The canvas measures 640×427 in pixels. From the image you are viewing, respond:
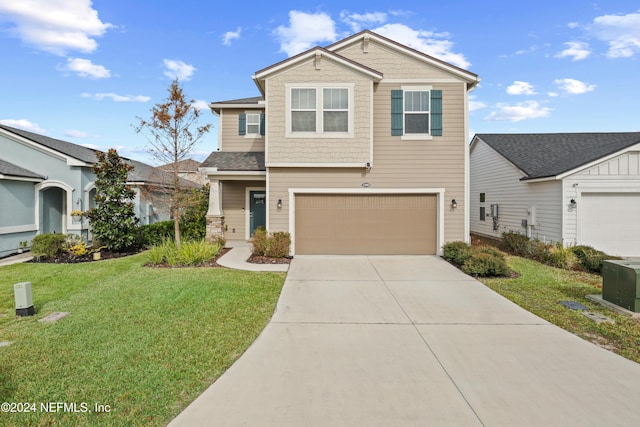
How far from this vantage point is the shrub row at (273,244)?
10312 millimetres

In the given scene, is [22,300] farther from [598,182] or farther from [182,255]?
[598,182]

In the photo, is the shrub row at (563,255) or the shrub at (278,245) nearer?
the shrub row at (563,255)

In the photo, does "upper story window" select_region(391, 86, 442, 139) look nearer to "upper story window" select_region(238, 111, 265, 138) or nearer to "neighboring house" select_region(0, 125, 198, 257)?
"upper story window" select_region(238, 111, 265, 138)

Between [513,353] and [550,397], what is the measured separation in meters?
1.02

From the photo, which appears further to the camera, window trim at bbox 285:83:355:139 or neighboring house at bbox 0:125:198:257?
neighboring house at bbox 0:125:198:257

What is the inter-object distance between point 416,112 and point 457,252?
16.0 ft

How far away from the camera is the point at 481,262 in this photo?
8.70 metres

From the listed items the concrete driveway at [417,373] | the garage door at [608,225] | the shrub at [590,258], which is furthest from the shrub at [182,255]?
the garage door at [608,225]

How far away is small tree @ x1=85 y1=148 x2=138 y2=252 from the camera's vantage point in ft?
37.0

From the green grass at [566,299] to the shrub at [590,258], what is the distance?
21.3 inches

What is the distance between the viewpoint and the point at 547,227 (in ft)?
40.8

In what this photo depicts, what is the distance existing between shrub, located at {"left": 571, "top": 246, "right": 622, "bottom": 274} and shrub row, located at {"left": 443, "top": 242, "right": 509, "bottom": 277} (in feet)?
9.13

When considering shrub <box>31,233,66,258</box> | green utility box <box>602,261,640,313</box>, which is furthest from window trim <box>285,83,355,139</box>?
shrub <box>31,233,66,258</box>

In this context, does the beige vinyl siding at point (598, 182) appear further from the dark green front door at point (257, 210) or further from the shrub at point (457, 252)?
the dark green front door at point (257, 210)
